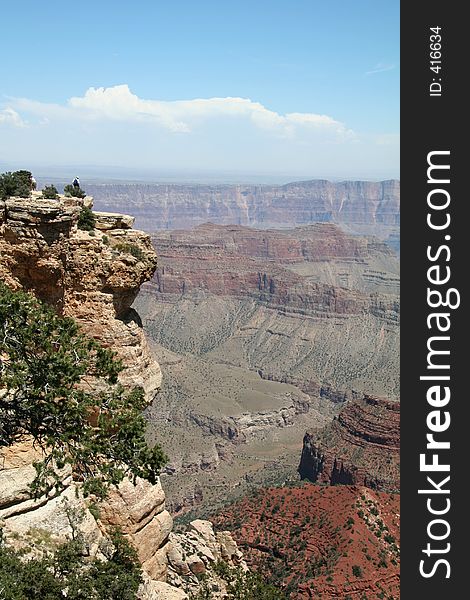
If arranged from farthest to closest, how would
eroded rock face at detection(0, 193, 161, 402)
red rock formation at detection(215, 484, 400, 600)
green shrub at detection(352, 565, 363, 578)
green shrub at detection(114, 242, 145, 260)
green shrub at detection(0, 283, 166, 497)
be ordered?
1. green shrub at detection(352, 565, 363, 578)
2. red rock formation at detection(215, 484, 400, 600)
3. green shrub at detection(114, 242, 145, 260)
4. eroded rock face at detection(0, 193, 161, 402)
5. green shrub at detection(0, 283, 166, 497)

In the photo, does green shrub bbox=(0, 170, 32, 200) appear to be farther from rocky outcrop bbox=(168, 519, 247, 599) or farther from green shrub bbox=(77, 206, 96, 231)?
rocky outcrop bbox=(168, 519, 247, 599)

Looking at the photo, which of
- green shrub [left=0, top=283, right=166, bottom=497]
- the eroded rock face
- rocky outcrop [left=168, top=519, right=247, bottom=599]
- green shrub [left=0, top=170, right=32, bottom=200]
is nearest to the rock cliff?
the eroded rock face

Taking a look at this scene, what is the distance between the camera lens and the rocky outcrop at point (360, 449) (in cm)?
6675

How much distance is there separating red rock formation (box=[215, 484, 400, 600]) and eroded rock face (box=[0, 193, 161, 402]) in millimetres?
17268

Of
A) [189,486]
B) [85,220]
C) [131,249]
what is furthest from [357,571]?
[189,486]

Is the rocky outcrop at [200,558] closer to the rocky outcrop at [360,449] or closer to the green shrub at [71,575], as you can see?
the green shrub at [71,575]

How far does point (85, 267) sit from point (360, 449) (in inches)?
2323

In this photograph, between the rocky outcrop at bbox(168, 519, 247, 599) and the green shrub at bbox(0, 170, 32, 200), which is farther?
the rocky outcrop at bbox(168, 519, 247, 599)

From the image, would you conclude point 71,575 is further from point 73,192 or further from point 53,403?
point 73,192

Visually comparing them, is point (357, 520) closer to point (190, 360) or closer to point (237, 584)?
point (237, 584)

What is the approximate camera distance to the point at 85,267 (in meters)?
19.8

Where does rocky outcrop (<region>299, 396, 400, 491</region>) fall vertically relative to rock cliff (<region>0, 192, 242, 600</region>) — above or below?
below

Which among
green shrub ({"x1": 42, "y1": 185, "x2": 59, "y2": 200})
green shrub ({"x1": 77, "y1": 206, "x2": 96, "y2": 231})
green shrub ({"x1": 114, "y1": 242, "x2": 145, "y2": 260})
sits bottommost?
green shrub ({"x1": 114, "y1": 242, "x2": 145, "y2": 260})

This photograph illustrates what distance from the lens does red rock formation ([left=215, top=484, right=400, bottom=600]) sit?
3194 cm
